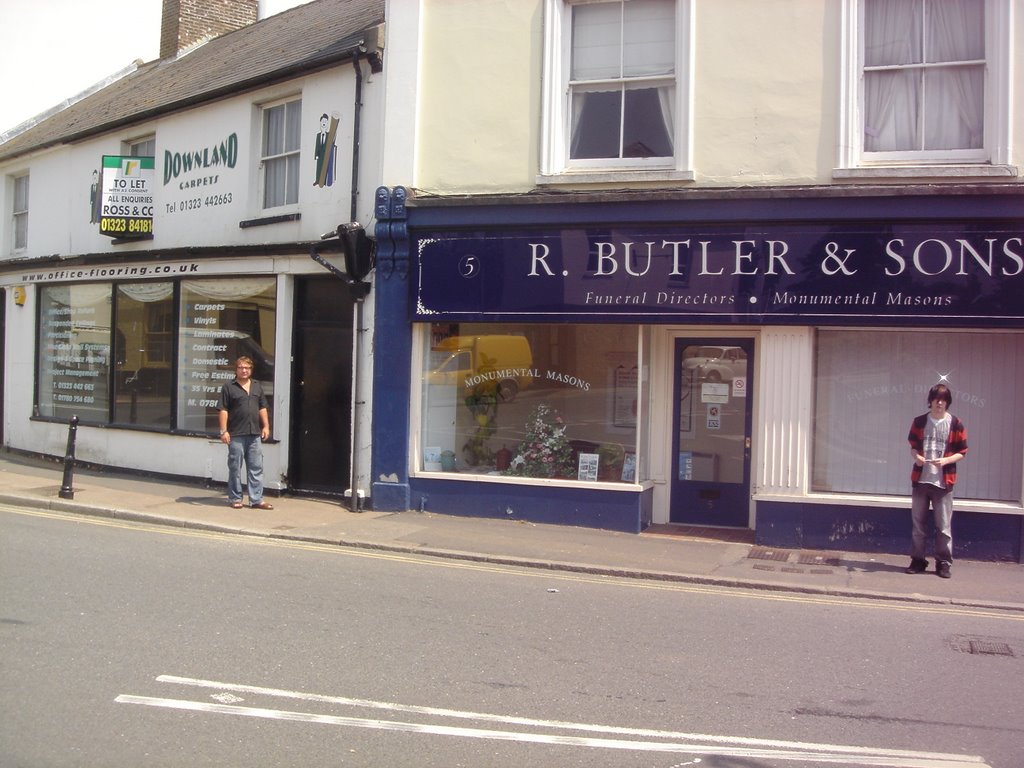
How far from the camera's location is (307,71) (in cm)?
1338

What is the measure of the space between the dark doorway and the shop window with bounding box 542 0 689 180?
12.2ft

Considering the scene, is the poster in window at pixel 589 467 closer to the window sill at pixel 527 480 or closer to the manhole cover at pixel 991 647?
the window sill at pixel 527 480

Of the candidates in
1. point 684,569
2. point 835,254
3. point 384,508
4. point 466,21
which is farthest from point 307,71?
point 684,569

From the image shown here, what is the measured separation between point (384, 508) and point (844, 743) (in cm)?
805

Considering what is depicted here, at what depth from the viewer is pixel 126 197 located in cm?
1567

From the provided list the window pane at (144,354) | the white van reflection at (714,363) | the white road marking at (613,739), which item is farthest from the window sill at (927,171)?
the window pane at (144,354)

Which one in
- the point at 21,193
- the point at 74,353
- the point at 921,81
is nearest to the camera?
the point at 921,81

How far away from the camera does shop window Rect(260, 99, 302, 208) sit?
552 inches

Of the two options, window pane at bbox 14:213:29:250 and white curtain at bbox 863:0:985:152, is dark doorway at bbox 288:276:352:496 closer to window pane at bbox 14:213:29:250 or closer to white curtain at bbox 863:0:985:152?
white curtain at bbox 863:0:985:152

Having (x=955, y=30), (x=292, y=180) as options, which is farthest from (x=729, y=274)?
(x=292, y=180)

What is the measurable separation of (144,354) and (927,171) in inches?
476

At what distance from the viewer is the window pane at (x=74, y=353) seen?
655 inches

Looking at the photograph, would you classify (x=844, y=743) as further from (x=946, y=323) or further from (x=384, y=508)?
(x=384, y=508)

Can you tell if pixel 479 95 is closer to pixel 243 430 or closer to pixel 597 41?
pixel 597 41
